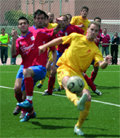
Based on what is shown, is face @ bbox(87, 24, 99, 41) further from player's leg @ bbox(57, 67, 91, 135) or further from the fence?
the fence

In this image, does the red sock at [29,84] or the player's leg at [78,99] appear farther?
the red sock at [29,84]

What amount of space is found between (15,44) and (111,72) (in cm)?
984

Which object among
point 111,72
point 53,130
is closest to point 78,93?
point 53,130

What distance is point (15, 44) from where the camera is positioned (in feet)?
24.3

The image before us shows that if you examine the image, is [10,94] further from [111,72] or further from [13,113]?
[111,72]

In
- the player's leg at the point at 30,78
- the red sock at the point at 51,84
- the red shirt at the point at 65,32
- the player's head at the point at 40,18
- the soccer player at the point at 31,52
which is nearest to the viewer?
the player's leg at the point at 30,78

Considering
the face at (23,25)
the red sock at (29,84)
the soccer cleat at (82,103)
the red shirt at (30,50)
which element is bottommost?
the red sock at (29,84)

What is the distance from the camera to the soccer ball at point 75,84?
646 centimetres

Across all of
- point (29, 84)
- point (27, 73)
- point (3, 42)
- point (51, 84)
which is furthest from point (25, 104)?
point (3, 42)

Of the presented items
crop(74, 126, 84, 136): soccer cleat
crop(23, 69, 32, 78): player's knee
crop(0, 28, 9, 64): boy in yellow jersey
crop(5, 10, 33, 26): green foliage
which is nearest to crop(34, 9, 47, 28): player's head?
crop(23, 69, 32, 78): player's knee

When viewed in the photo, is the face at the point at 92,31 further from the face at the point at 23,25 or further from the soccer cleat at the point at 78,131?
the soccer cleat at the point at 78,131

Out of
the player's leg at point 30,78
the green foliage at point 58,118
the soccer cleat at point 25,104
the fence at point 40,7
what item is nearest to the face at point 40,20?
the player's leg at point 30,78

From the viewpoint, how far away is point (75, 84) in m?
6.45

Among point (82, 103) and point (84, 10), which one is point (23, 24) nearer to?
point (82, 103)
